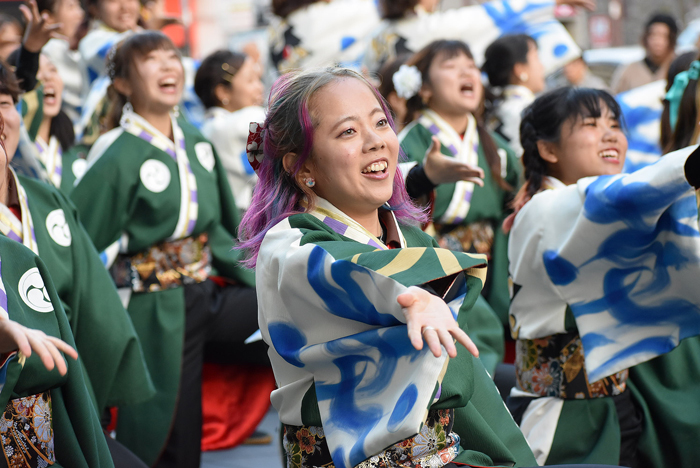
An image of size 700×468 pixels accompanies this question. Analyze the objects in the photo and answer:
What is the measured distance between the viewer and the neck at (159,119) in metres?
3.32

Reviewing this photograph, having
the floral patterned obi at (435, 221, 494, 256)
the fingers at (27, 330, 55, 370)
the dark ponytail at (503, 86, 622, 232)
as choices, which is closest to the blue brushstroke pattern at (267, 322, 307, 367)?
the fingers at (27, 330, 55, 370)

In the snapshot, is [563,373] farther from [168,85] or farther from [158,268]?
[168,85]

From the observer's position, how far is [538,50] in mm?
4809

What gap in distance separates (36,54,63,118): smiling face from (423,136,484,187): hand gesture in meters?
1.83

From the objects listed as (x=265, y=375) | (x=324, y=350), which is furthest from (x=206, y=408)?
(x=324, y=350)

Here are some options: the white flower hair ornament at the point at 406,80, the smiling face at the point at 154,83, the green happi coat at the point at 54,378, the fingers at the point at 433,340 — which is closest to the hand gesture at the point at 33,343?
the green happi coat at the point at 54,378

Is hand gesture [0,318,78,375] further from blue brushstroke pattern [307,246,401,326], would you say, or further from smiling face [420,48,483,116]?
smiling face [420,48,483,116]

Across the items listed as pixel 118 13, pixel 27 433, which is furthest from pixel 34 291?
pixel 118 13

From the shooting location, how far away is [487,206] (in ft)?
11.9

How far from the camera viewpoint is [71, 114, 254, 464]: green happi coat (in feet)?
10.2

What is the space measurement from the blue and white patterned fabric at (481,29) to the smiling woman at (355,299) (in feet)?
9.70

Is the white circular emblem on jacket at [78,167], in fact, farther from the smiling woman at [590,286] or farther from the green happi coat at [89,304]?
the smiling woman at [590,286]

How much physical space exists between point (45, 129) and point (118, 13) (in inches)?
→ 51.2

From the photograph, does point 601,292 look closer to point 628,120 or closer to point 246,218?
point 246,218
